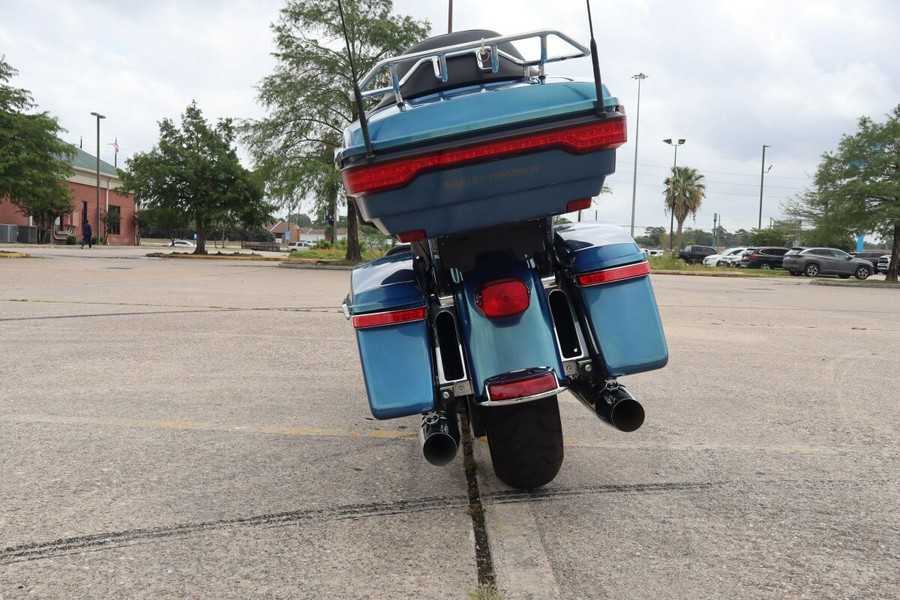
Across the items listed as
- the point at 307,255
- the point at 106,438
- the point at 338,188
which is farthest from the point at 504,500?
the point at 307,255

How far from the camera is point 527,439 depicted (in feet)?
9.76

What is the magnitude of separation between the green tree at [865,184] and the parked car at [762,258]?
13.2 m

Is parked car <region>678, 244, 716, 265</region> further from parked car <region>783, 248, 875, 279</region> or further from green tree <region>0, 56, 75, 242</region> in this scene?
green tree <region>0, 56, 75, 242</region>

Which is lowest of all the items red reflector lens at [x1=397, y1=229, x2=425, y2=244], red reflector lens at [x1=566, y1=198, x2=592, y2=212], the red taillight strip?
red reflector lens at [x1=397, y1=229, x2=425, y2=244]

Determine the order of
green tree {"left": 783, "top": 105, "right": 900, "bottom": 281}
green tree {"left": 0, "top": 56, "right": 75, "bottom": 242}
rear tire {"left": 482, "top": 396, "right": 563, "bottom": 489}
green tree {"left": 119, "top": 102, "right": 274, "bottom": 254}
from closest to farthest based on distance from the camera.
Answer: rear tire {"left": 482, "top": 396, "right": 563, "bottom": 489}
green tree {"left": 0, "top": 56, "right": 75, "bottom": 242}
green tree {"left": 783, "top": 105, "right": 900, "bottom": 281}
green tree {"left": 119, "top": 102, "right": 274, "bottom": 254}

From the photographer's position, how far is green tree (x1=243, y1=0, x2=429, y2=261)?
27172 millimetres

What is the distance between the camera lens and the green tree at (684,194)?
68.9 meters

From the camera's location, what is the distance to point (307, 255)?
36.4m

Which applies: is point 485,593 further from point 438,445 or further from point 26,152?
point 26,152

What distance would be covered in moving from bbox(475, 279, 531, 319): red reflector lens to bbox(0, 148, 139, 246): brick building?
2474 inches

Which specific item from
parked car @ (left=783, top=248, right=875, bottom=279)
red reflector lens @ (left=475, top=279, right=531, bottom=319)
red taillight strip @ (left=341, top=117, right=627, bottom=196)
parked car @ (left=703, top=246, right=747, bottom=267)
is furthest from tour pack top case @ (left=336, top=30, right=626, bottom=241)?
parked car @ (left=703, top=246, right=747, bottom=267)

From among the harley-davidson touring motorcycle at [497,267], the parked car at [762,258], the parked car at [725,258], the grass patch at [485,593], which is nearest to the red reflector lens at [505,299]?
the harley-davidson touring motorcycle at [497,267]

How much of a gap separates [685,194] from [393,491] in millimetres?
70268

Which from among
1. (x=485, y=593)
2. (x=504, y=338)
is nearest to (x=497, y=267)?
(x=504, y=338)
